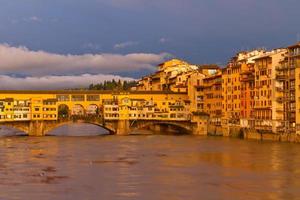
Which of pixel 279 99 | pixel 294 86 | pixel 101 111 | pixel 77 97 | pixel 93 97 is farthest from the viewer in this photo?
pixel 93 97

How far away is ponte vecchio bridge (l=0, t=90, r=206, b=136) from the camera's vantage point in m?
83.2

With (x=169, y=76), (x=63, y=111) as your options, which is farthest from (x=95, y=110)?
(x=169, y=76)

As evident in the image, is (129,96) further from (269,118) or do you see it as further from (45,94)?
(269,118)

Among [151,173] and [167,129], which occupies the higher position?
[167,129]

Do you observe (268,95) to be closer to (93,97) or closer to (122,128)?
(122,128)

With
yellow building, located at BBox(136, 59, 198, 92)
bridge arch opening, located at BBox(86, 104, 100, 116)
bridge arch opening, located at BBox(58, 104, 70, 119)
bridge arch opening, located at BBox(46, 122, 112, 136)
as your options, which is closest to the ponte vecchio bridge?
bridge arch opening, located at BBox(58, 104, 70, 119)

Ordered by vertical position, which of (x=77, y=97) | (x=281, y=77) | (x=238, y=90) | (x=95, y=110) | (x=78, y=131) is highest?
(x=281, y=77)

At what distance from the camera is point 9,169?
125 ft

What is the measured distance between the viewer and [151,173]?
36.4 meters

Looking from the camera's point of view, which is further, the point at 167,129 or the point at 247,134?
the point at 167,129

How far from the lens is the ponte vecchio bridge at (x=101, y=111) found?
83.2 m

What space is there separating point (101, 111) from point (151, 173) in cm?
5341

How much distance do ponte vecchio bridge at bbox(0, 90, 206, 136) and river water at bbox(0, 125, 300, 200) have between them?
27970mm

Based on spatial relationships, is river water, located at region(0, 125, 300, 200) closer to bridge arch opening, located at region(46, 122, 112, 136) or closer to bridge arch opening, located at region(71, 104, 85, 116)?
bridge arch opening, located at region(46, 122, 112, 136)
